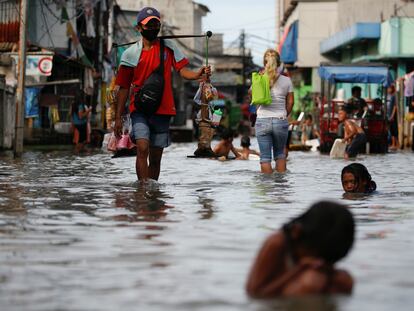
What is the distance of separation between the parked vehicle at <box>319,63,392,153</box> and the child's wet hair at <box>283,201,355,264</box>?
22897 mm

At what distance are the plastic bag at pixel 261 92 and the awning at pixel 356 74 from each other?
1617 cm

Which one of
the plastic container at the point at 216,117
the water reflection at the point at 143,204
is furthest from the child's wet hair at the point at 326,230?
the plastic container at the point at 216,117

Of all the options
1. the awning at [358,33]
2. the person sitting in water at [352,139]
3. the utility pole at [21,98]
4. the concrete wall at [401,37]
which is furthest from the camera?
the awning at [358,33]

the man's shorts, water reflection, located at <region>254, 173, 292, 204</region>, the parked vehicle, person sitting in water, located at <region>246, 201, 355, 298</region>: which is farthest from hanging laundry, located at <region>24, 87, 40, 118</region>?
person sitting in water, located at <region>246, 201, 355, 298</region>

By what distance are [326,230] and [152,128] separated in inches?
299

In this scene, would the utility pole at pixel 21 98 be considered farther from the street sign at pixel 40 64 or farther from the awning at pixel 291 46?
the awning at pixel 291 46

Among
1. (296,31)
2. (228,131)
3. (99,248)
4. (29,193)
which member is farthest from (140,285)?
(296,31)

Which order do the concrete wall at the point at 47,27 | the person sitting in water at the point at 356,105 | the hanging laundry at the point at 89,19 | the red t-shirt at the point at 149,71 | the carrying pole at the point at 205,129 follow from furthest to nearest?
the hanging laundry at the point at 89,19 < the concrete wall at the point at 47,27 < the person sitting in water at the point at 356,105 < the carrying pole at the point at 205,129 < the red t-shirt at the point at 149,71

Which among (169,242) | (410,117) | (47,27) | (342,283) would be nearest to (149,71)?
(169,242)

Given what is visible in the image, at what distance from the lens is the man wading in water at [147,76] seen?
11.9 meters

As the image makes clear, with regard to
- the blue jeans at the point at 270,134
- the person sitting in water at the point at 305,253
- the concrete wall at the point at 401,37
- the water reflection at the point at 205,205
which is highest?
the concrete wall at the point at 401,37

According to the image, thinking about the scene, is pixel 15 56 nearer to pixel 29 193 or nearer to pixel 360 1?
pixel 29 193

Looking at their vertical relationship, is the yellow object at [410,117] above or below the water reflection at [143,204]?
above

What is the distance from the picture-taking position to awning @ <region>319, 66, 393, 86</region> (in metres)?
30.5
